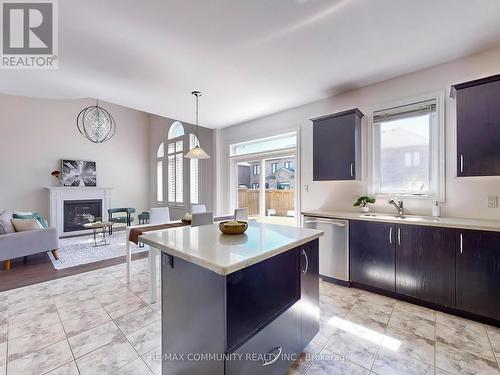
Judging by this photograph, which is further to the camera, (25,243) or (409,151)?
(25,243)

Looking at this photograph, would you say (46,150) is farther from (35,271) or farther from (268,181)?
(268,181)

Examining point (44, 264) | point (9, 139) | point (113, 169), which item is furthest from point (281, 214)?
point (9, 139)

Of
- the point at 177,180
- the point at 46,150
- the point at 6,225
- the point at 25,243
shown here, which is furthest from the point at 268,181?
the point at 46,150

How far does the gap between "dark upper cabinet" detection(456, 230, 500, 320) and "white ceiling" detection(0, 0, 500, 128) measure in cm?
193

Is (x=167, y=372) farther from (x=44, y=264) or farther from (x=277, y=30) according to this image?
(x=44, y=264)

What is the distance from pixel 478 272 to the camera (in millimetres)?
2102

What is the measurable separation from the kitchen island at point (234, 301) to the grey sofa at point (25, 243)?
137 inches

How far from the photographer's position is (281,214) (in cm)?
443

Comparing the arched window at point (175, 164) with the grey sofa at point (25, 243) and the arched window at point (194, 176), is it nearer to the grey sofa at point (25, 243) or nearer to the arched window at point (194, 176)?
the arched window at point (194, 176)

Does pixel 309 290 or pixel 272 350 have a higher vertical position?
pixel 309 290

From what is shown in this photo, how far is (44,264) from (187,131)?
4241 millimetres

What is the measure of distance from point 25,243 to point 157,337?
10.8ft

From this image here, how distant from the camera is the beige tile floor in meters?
1.64

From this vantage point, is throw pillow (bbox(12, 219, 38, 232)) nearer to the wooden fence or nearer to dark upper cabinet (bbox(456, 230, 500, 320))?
the wooden fence
